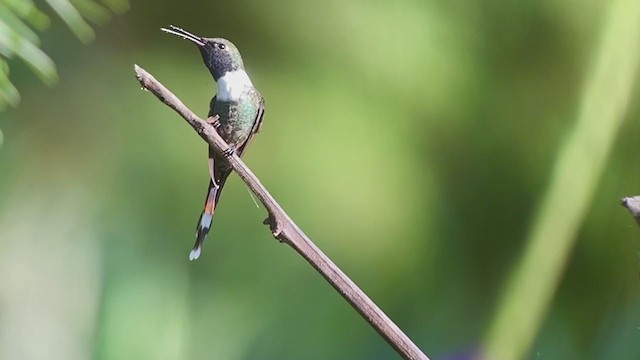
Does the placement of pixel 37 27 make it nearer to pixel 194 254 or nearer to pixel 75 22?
pixel 75 22

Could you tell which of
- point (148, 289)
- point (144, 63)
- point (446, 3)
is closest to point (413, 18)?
point (446, 3)

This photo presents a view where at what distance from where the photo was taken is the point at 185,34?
2.01ft

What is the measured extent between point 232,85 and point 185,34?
2.8 inches

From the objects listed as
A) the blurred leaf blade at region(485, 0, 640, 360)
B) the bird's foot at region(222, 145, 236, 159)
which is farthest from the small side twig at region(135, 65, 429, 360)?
the blurred leaf blade at region(485, 0, 640, 360)

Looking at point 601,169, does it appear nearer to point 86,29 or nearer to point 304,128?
point 304,128

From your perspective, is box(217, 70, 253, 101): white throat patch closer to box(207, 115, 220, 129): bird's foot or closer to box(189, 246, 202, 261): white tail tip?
box(207, 115, 220, 129): bird's foot

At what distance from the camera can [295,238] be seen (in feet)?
1.87

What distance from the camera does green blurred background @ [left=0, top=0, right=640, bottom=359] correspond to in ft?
2.05

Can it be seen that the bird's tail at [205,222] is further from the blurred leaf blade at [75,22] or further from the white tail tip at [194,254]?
the blurred leaf blade at [75,22]

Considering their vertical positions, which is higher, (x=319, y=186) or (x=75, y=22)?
(x=75, y=22)

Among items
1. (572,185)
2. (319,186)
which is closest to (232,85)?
(319,186)

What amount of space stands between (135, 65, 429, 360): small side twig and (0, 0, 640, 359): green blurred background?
5cm

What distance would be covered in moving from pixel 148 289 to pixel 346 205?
0.20 m

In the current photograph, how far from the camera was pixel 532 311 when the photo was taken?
0.65m
